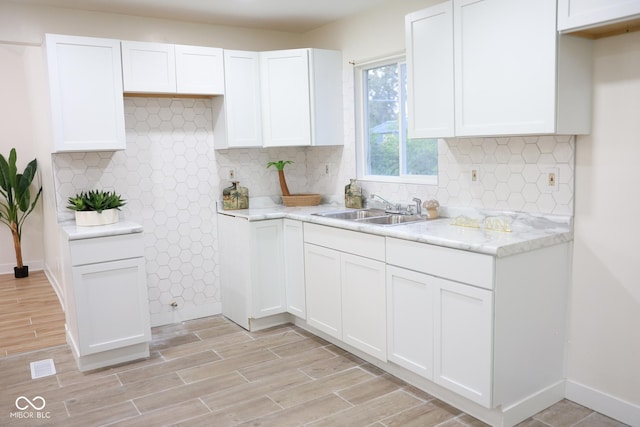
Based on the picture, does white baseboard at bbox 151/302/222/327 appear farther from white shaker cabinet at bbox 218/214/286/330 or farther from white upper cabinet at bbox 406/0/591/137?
white upper cabinet at bbox 406/0/591/137

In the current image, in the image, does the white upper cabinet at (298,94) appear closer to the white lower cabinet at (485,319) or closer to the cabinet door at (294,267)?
the cabinet door at (294,267)

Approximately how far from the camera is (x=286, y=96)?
412 cm

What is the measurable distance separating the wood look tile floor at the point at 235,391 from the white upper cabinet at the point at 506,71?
150 centimetres

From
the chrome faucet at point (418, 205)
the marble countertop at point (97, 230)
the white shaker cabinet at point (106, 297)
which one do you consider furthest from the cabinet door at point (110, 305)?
the chrome faucet at point (418, 205)

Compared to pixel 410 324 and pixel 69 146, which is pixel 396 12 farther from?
pixel 69 146

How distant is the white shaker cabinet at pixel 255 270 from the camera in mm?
3900

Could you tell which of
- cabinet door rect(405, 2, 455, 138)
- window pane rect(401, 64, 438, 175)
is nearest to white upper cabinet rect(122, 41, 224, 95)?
window pane rect(401, 64, 438, 175)

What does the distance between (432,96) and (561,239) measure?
3.45 ft

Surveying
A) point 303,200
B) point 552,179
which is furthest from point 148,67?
point 552,179

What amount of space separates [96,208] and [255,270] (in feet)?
3.93

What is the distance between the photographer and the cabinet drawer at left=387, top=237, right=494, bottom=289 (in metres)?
2.40

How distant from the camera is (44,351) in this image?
3691 mm

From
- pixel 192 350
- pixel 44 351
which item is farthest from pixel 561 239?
pixel 44 351

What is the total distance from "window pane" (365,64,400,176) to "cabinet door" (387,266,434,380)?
1.25m
